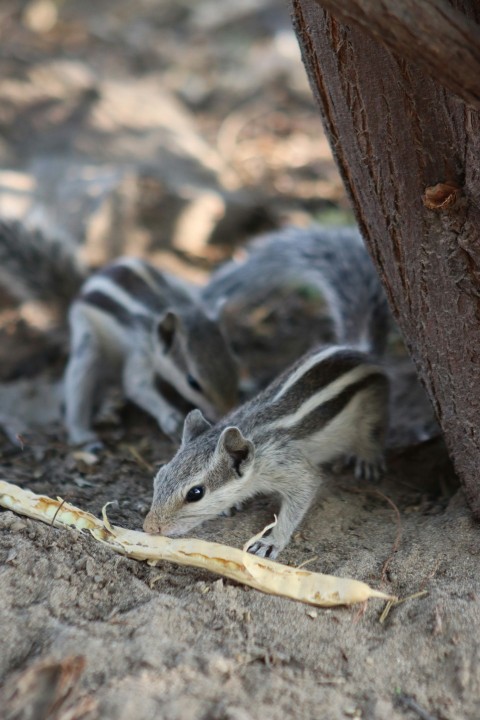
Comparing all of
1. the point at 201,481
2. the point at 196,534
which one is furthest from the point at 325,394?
the point at 196,534

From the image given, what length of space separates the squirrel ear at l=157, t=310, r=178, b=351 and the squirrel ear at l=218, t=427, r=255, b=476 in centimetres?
168

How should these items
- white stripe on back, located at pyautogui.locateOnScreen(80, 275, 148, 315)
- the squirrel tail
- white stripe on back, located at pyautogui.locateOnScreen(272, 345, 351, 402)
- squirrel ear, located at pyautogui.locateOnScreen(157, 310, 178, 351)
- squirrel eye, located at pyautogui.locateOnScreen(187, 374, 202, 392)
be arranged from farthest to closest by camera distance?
1. the squirrel tail
2. white stripe on back, located at pyautogui.locateOnScreen(80, 275, 148, 315)
3. squirrel ear, located at pyautogui.locateOnScreen(157, 310, 178, 351)
4. squirrel eye, located at pyautogui.locateOnScreen(187, 374, 202, 392)
5. white stripe on back, located at pyautogui.locateOnScreen(272, 345, 351, 402)

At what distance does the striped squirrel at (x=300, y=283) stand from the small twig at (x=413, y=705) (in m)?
2.60

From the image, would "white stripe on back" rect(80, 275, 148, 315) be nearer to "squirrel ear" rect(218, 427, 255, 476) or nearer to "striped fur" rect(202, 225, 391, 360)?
"striped fur" rect(202, 225, 391, 360)

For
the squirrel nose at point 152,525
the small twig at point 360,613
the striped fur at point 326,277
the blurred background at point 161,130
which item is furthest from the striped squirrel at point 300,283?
the small twig at point 360,613

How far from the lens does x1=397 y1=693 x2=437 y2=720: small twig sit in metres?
2.46

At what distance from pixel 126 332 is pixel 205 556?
2.83 metres

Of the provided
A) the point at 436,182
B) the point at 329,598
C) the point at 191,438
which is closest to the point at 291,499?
the point at 191,438

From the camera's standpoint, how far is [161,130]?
9.45 meters

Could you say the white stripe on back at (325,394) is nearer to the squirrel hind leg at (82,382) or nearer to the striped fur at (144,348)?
the striped fur at (144,348)

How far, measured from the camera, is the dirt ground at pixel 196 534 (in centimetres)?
250

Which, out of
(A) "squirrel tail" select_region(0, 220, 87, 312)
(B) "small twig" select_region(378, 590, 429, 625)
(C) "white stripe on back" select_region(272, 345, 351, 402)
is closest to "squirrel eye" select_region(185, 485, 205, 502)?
(C) "white stripe on back" select_region(272, 345, 351, 402)

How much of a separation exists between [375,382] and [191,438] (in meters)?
1.10

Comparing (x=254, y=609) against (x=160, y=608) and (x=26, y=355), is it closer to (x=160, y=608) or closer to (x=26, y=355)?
(x=160, y=608)
